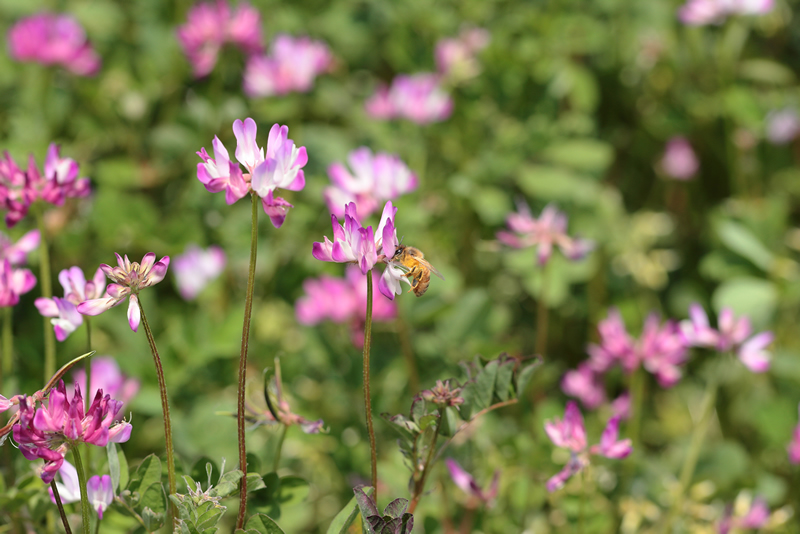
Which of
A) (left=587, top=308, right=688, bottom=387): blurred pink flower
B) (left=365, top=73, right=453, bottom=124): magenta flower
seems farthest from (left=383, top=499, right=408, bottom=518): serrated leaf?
(left=365, top=73, right=453, bottom=124): magenta flower

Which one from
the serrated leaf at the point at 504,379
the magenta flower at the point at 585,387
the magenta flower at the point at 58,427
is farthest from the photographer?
the magenta flower at the point at 585,387

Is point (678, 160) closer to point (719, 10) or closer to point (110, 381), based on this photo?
point (719, 10)

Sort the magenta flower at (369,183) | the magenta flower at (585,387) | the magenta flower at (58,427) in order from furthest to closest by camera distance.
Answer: the magenta flower at (585,387) → the magenta flower at (369,183) → the magenta flower at (58,427)

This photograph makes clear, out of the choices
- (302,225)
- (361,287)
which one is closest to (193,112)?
(302,225)

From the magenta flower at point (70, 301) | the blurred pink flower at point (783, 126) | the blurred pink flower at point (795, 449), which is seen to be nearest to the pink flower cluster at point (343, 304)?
the magenta flower at point (70, 301)

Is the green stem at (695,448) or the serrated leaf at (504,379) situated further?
the green stem at (695,448)

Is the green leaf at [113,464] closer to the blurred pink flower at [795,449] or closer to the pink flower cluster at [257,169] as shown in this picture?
the pink flower cluster at [257,169]

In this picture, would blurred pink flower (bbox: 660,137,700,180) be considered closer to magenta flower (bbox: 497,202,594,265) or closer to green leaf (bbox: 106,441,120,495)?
magenta flower (bbox: 497,202,594,265)
